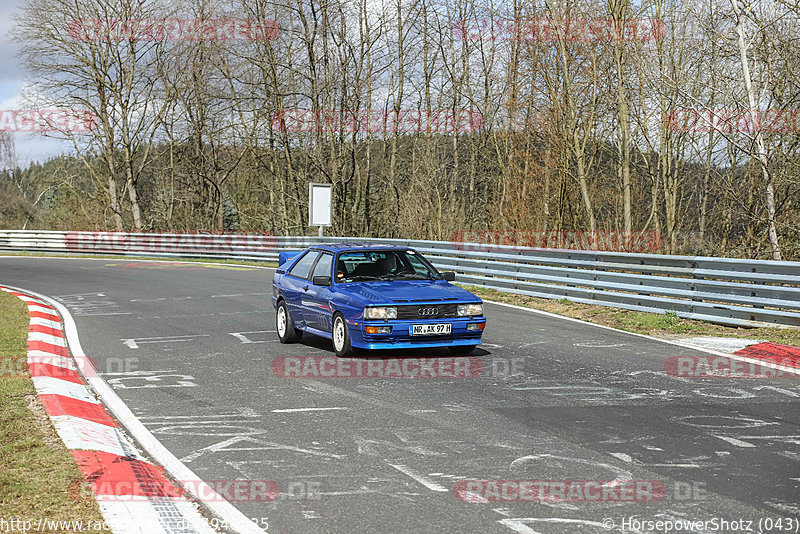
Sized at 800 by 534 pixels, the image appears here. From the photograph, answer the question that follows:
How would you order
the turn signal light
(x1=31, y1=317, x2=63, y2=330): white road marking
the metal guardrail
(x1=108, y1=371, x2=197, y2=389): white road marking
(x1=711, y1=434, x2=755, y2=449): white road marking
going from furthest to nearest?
(x1=31, y1=317, x2=63, y2=330): white road marking < the metal guardrail < the turn signal light < (x1=108, y1=371, x2=197, y2=389): white road marking < (x1=711, y1=434, x2=755, y2=449): white road marking

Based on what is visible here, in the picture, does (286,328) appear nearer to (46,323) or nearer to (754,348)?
(46,323)

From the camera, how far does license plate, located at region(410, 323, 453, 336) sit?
10.2 metres

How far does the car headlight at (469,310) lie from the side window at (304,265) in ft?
8.51

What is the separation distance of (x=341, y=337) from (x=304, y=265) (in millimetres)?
2059

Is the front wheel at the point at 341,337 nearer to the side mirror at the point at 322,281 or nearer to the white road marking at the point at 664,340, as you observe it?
the side mirror at the point at 322,281

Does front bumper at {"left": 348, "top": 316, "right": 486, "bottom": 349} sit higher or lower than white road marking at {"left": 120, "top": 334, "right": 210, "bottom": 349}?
higher

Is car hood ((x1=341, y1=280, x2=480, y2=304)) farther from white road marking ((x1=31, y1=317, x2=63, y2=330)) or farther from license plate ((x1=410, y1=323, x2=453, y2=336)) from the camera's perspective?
white road marking ((x1=31, y1=317, x2=63, y2=330))

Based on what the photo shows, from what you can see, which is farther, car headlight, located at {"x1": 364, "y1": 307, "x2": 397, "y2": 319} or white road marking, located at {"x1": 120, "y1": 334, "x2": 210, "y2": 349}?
white road marking, located at {"x1": 120, "y1": 334, "x2": 210, "y2": 349}

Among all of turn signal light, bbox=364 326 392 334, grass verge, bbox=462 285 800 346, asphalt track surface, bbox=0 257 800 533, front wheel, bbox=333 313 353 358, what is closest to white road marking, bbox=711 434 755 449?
asphalt track surface, bbox=0 257 800 533

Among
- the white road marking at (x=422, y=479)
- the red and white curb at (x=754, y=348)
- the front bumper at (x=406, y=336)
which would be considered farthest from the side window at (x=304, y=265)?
the white road marking at (x=422, y=479)

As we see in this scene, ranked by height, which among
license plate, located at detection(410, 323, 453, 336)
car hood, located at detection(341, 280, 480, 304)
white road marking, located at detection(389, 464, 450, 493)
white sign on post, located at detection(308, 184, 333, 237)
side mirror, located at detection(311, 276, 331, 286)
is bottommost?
white road marking, located at detection(389, 464, 450, 493)

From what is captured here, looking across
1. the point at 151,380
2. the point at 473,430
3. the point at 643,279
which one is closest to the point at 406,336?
the point at 151,380

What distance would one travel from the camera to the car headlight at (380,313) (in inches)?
399

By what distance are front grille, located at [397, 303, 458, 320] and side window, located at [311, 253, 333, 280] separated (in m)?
1.64
